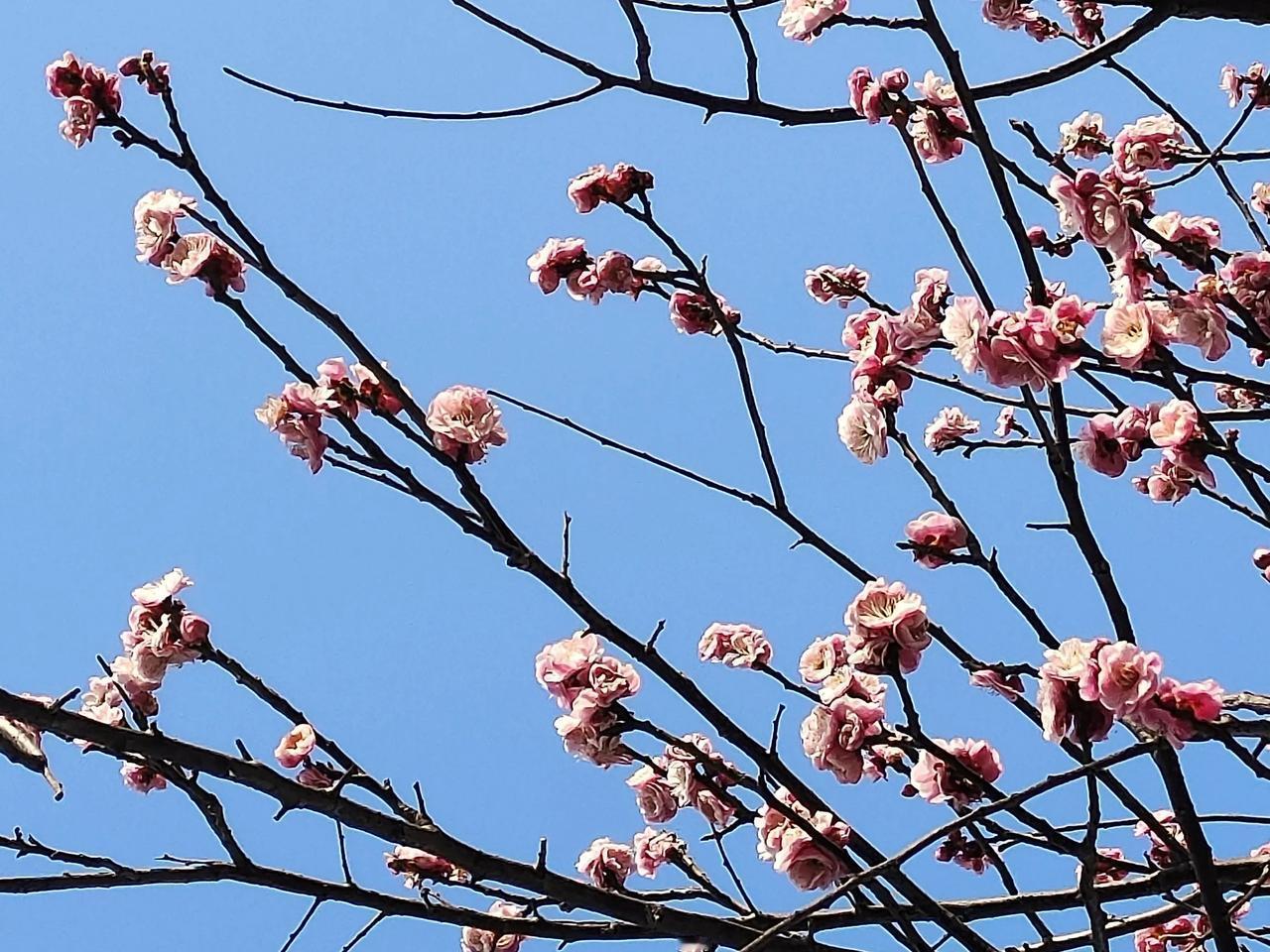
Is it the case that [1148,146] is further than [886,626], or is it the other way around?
[1148,146]

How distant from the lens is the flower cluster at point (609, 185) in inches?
115

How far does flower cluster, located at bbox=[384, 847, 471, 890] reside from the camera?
Result: 293 centimetres

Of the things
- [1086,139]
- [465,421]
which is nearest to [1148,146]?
[1086,139]

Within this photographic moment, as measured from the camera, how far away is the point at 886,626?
2.33 metres

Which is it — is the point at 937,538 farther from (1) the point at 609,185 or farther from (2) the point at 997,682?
(1) the point at 609,185

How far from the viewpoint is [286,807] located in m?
2.16

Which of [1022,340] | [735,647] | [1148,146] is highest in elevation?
[1148,146]

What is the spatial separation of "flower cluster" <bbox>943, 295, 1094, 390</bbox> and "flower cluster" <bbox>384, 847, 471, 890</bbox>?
74.3 inches

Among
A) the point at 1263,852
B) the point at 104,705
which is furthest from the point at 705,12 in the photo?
the point at 1263,852

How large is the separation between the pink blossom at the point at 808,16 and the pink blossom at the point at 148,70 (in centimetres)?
163

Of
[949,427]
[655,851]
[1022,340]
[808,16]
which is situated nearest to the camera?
[1022,340]

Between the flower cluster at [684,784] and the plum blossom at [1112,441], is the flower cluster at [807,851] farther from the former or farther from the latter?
the plum blossom at [1112,441]

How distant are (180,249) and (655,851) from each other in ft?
7.14

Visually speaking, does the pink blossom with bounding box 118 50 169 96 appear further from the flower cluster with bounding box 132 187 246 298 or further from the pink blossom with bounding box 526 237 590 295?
the pink blossom with bounding box 526 237 590 295
